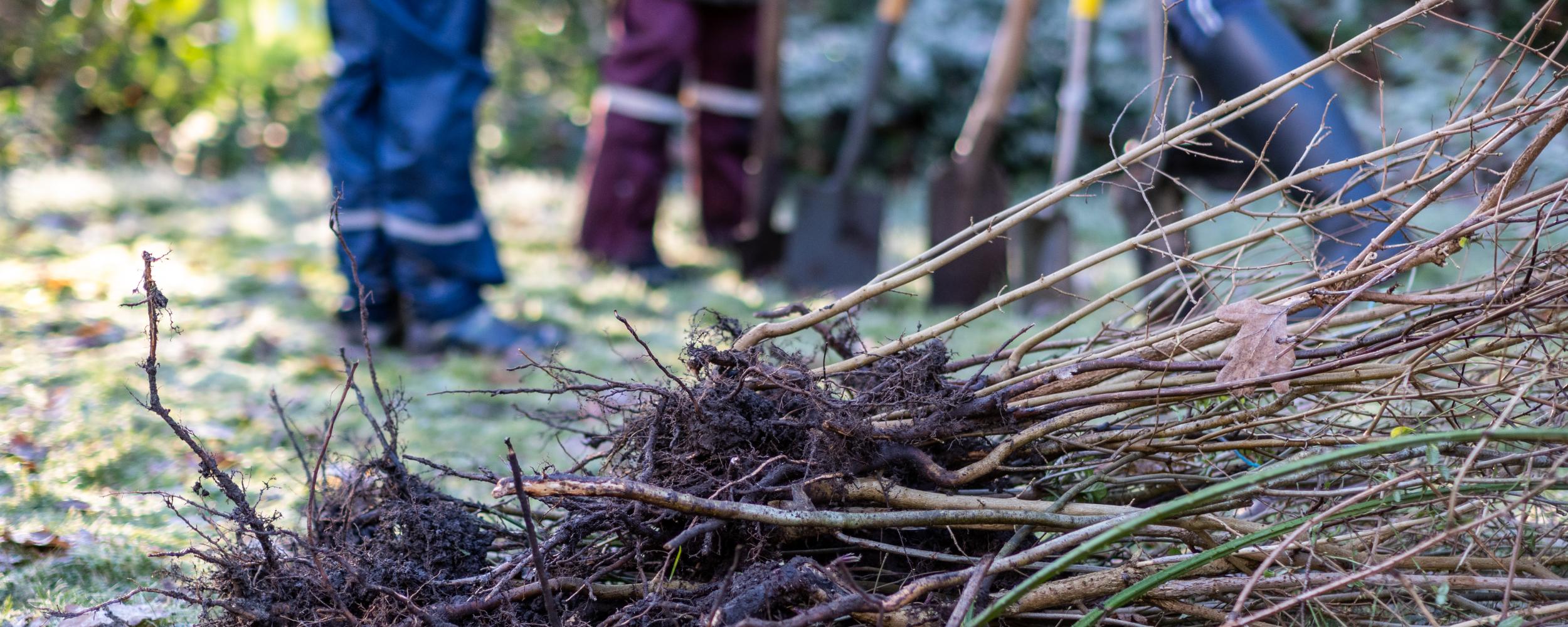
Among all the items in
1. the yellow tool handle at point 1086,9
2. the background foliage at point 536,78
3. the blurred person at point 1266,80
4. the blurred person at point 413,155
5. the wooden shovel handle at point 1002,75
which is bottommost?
the blurred person at point 1266,80

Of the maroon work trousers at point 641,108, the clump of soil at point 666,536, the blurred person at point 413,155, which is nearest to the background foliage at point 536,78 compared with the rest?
the maroon work trousers at point 641,108

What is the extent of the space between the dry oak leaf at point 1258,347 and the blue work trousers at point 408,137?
8.12 ft

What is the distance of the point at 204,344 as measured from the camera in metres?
3.31

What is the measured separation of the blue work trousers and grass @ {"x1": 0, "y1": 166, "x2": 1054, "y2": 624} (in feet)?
1.06

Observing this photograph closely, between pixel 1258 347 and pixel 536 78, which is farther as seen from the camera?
pixel 536 78

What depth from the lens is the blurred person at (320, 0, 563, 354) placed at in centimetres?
317

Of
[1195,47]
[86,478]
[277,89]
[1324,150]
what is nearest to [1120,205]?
[1195,47]

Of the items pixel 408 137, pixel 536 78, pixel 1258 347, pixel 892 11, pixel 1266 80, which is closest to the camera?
pixel 1258 347

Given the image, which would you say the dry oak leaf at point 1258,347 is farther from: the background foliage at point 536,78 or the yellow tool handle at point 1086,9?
the background foliage at point 536,78

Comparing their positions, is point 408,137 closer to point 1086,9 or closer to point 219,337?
point 219,337

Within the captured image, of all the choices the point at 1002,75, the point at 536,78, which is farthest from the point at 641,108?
the point at 536,78

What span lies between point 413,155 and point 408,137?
0.06 m

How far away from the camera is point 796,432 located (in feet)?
4.94

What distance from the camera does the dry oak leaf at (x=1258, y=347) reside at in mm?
1367
